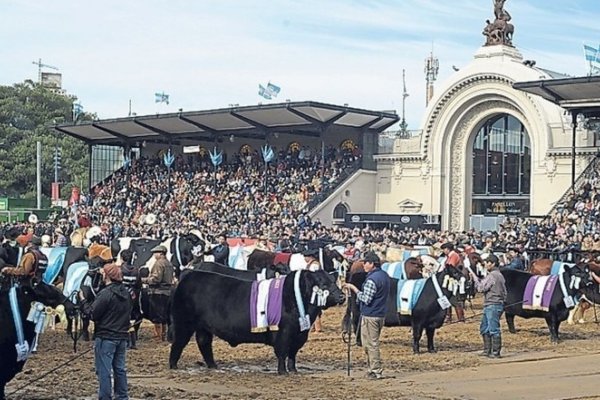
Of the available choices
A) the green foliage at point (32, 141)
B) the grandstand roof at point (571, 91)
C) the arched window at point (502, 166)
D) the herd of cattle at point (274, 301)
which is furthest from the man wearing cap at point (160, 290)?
the green foliage at point (32, 141)

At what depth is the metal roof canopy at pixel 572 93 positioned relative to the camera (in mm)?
36375

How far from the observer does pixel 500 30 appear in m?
44.2

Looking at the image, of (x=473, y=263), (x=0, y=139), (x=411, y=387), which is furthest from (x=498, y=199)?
(x=0, y=139)

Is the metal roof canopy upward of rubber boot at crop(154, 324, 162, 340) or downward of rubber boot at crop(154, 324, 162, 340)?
→ upward

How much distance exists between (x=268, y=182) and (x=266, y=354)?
115 feet

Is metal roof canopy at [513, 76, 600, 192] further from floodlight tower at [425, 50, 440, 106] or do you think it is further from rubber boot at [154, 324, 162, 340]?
floodlight tower at [425, 50, 440, 106]

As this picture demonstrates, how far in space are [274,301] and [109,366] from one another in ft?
11.1

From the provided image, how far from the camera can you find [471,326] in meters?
19.8

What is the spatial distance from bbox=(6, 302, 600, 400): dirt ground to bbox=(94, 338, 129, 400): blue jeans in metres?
0.94

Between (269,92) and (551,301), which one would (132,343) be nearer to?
(551,301)

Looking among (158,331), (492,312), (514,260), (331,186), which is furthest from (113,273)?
(331,186)

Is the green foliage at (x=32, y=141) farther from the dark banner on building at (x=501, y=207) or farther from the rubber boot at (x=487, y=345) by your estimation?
the rubber boot at (x=487, y=345)

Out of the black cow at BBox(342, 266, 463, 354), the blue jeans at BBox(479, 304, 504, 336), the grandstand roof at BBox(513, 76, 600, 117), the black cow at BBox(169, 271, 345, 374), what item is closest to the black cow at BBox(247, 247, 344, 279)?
the black cow at BBox(342, 266, 463, 354)

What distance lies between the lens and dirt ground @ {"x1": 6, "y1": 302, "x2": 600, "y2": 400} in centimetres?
1209
